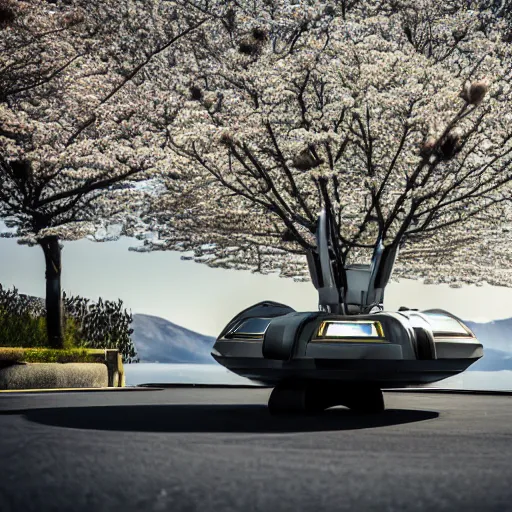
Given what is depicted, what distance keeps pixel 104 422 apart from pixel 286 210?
13.6 m

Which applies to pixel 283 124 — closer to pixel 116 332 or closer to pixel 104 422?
pixel 116 332

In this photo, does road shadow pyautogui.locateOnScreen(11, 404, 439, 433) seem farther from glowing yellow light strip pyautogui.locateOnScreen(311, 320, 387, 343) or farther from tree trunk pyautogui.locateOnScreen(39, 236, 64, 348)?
tree trunk pyautogui.locateOnScreen(39, 236, 64, 348)

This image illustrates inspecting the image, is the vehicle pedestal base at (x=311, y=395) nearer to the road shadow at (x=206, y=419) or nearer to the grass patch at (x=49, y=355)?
the road shadow at (x=206, y=419)

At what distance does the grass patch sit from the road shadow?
806 cm

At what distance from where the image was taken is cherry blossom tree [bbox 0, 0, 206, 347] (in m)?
18.1

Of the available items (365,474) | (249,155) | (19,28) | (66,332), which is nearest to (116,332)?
(66,332)

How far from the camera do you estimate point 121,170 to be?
70.8 feet

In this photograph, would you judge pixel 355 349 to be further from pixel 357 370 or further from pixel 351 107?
pixel 351 107

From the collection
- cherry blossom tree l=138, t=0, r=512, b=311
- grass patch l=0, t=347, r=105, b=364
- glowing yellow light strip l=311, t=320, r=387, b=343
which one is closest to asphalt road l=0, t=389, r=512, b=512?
glowing yellow light strip l=311, t=320, r=387, b=343

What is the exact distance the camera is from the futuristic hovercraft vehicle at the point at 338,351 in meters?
8.45

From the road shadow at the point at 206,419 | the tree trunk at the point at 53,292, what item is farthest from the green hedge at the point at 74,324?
the road shadow at the point at 206,419

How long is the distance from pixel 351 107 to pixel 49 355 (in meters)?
9.36

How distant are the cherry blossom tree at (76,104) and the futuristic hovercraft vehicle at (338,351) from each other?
10.8 meters

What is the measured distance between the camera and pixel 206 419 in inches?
349
